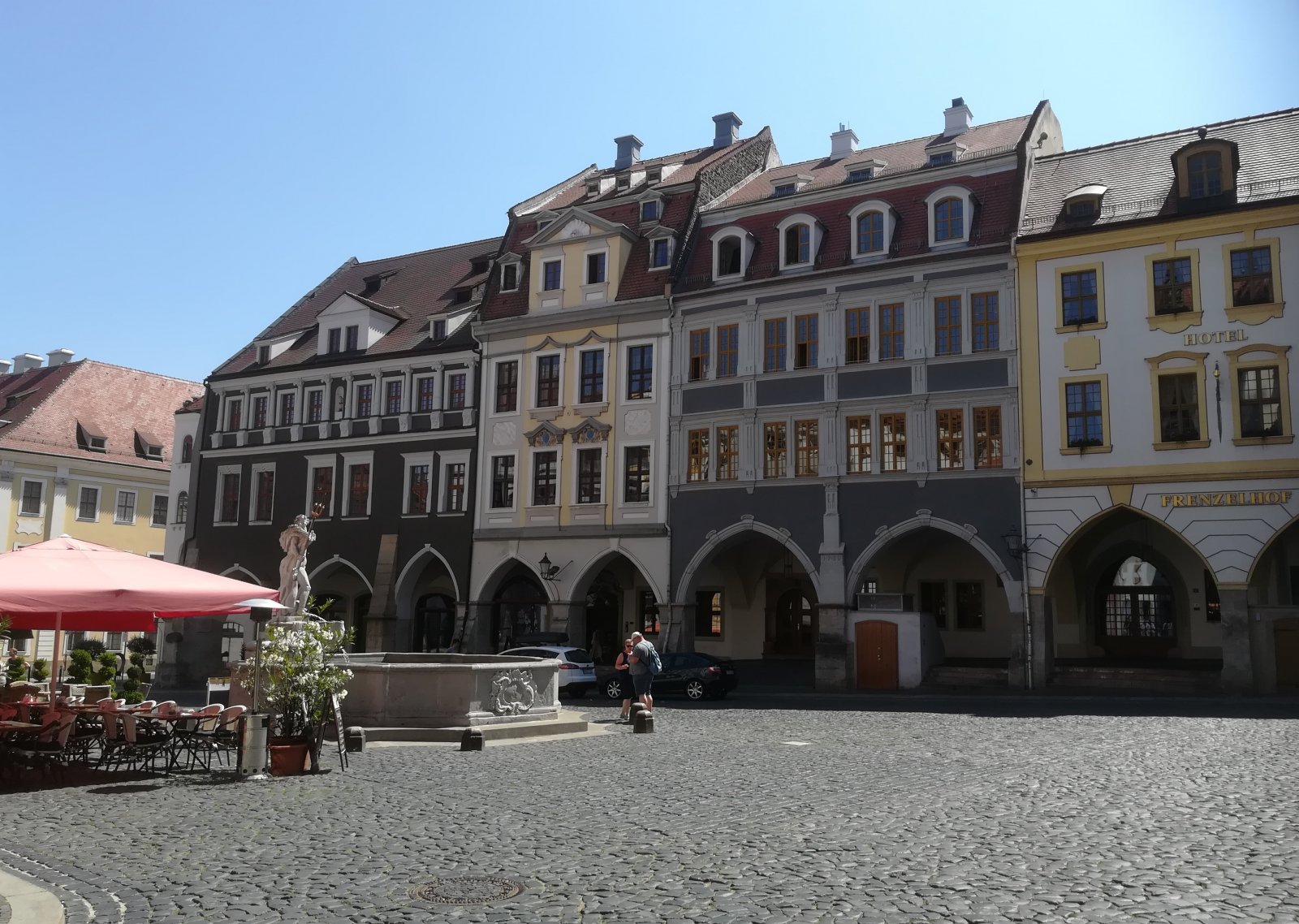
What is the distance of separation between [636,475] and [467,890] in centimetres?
2818

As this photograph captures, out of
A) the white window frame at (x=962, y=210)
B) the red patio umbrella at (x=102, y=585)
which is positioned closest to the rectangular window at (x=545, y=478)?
the white window frame at (x=962, y=210)

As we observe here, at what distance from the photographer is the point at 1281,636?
27.4m

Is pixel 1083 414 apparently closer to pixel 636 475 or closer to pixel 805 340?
pixel 805 340

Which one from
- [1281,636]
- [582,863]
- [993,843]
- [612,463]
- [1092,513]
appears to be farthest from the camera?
[612,463]

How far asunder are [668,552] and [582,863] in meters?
26.0

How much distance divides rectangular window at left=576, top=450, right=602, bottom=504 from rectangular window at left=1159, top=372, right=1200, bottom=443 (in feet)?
52.1

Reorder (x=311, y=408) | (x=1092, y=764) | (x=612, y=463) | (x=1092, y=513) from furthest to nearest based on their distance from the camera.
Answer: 1. (x=311, y=408)
2. (x=612, y=463)
3. (x=1092, y=513)
4. (x=1092, y=764)

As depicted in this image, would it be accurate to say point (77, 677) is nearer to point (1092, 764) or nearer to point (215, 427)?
point (215, 427)

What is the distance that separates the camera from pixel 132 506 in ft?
182

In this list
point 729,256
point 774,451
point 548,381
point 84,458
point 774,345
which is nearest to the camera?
point 774,451

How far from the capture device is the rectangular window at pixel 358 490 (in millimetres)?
41094

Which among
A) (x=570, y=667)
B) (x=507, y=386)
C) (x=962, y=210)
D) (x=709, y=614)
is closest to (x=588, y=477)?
(x=507, y=386)

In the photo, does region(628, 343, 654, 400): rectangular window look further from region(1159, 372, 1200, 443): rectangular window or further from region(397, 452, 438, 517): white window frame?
region(1159, 372, 1200, 443): rectangular window

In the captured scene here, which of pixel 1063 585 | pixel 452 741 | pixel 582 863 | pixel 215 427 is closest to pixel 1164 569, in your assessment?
pixel 1063 585
